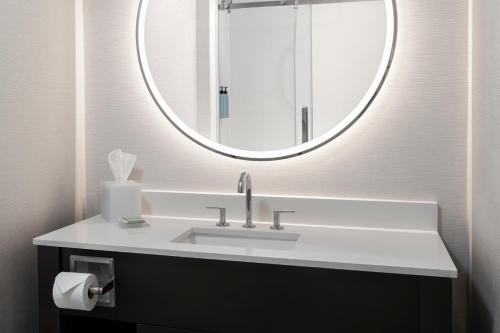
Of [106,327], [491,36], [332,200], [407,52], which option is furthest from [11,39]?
[491,36]

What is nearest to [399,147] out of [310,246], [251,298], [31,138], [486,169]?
[486,169]

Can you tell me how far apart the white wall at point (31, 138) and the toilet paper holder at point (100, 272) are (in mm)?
259

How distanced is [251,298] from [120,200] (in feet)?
1.99

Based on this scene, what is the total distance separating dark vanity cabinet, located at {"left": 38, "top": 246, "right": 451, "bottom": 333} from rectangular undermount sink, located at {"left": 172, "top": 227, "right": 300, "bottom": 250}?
176mm

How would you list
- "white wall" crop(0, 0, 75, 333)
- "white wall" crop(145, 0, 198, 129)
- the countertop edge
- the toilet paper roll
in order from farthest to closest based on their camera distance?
"white wall" crop(145, 0, 198, 129)
"white wall" crop(0, 0, 75, 333)
the toilet paper roll
the countertop edge

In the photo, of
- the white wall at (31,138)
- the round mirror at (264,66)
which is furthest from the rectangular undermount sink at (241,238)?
the white wall at (31,138)

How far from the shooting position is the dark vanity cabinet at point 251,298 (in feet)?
3.51

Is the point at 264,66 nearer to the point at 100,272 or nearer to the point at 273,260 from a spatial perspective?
the point at 273,260

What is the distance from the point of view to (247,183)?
1.46 meters

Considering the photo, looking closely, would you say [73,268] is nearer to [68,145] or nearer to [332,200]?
[68,145]

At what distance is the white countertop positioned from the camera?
1.09 metres

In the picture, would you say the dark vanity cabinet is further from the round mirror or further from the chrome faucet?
the round mirror

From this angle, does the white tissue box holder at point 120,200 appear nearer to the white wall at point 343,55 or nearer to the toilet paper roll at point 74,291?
the toilet paper roll at point 74,291

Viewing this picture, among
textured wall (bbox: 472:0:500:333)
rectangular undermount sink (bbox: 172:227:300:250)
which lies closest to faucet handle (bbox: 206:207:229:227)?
rectangular undermount sink (bbox: 172:227:300:250)
